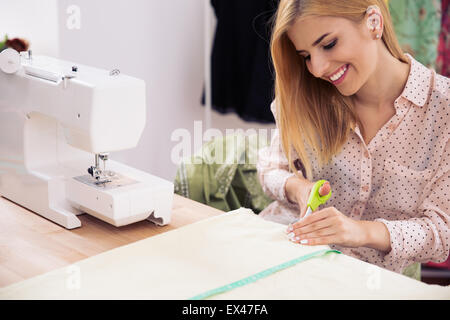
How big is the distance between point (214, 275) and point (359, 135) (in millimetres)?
670

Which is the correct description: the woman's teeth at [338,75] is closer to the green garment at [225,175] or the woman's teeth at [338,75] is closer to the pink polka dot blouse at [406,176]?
the pink polka dot blouse at [406,176]

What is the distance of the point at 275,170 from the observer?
1754mm

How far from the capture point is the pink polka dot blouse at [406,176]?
4.64ft

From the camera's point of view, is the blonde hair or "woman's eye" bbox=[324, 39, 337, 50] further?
the blonde hair

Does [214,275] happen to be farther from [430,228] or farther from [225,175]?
[225,175]

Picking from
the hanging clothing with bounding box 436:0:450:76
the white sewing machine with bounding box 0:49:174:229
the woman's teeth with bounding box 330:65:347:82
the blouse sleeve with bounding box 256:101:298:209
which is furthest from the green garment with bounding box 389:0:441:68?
the white sewing machine with bounding box 0:49:174:229

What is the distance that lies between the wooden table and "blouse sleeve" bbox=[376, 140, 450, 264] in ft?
1.45

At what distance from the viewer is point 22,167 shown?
4.86 feet

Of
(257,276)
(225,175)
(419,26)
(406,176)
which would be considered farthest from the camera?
(419,26)

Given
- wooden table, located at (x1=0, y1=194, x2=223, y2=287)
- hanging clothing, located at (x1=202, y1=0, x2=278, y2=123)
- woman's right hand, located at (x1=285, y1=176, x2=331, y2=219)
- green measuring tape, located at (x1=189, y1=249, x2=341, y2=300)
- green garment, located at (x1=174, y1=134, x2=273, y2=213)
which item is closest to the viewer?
green measuring tape, located at (x1=189, y1=249, x2=341, y2=300)

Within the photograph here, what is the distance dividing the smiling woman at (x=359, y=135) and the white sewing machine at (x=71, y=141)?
396 millimetres

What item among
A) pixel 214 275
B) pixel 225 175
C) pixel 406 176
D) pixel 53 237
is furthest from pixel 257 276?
pixel 225 175

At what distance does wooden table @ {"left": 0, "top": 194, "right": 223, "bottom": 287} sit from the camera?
1.20 meters

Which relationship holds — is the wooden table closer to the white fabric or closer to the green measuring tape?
the white fabric
